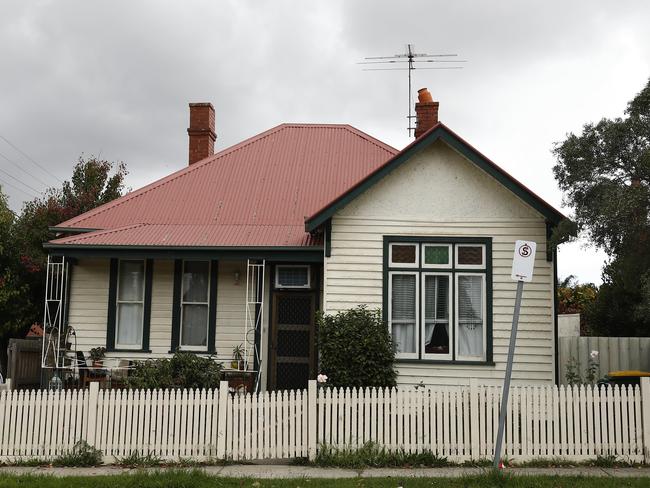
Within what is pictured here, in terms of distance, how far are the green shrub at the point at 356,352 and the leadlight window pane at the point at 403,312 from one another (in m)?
0.49

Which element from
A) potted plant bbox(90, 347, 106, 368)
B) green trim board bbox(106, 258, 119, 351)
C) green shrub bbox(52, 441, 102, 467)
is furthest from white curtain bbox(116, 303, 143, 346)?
green shrub bbox(52, 441, 102, 467)

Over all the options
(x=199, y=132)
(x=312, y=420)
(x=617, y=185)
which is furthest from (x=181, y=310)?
(x=617, y=185)

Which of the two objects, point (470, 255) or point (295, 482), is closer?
point (295, 482)

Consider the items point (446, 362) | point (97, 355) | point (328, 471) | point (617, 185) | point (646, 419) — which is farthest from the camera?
point (97, 355)

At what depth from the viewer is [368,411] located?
1021cm

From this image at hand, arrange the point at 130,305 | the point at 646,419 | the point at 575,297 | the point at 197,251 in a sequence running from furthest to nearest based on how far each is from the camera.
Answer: the point at 575,297 < the point at 130,305 < the point at 197,251 < the point at 646,419

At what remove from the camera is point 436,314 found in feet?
43.2

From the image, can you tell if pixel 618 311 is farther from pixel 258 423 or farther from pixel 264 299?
pixel 258 423

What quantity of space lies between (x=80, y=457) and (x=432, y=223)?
7051mm

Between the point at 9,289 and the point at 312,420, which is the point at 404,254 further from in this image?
the point at 9,289

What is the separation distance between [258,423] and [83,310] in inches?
257

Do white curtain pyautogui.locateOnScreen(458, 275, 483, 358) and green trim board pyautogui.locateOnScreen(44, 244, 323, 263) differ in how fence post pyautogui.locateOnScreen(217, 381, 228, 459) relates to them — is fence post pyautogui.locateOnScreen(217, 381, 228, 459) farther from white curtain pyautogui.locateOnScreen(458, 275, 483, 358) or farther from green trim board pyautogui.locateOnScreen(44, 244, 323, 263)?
white curtain pyautogui.locateOnScreen(458, 275, 483, 358)

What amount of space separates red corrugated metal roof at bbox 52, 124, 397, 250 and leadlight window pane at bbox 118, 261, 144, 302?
77 cm

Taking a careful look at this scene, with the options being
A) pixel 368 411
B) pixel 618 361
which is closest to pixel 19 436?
pixel 368 411
